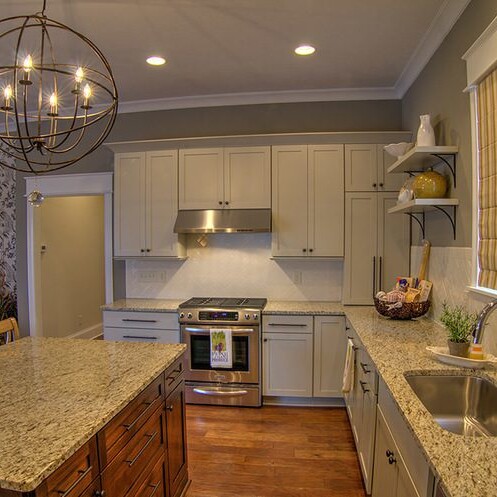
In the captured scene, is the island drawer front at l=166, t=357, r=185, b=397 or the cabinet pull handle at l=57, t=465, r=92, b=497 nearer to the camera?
the cabinet pull handle at l=57, t=465, r=92, b=497

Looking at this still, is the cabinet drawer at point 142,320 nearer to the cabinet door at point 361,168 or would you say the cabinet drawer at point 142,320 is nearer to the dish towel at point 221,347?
the dish towel at point 221,347

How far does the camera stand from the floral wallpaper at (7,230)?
4.46 metres

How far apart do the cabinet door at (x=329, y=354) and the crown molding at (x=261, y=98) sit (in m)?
2.12

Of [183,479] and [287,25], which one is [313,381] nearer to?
[183,479]

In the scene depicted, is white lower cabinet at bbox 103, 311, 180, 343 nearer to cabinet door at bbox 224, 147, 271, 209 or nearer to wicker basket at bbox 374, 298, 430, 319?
cabinet door at bbox 224, 147, 271, 209

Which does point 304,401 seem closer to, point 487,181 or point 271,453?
point 271,453

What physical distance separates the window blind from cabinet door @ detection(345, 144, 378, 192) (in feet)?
4.33

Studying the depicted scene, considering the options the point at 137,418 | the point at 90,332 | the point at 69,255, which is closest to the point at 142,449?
the point at 137,418

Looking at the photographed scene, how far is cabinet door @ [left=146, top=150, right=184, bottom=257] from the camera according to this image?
3607 millimetres

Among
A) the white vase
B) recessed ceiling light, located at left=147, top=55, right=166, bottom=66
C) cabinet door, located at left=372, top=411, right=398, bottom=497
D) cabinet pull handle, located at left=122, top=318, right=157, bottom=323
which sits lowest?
cabinet door, located at left=372, top=411, right=398, bottom=497

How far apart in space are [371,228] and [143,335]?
234 centimetres

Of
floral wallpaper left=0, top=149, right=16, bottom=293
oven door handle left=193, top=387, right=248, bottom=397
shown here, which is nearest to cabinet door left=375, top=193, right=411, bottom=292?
oven door handle left=193, top=387, right=248, bottom=397

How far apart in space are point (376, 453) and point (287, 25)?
2.64 meters

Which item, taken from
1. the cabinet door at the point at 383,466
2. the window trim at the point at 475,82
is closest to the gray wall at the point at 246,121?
the window trim at the point at 475,82
